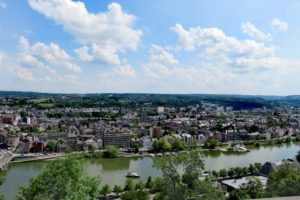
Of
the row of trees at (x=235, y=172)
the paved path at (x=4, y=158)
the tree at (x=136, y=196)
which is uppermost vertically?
the tree at (x=136, y=196)

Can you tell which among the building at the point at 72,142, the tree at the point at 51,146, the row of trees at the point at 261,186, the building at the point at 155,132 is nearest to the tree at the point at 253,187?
the row of trees at the point at 261,186

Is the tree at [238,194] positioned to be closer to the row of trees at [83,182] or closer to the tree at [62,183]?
the row of trees at [83,182]

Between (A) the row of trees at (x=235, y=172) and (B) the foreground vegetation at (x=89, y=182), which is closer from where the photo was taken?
(B) the foreground vegetation at (x=89, y=182)

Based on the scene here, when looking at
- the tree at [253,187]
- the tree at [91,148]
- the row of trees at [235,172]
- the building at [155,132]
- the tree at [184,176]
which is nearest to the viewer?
the tree at [184,176]

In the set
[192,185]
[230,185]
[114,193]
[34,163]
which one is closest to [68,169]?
[192,185]

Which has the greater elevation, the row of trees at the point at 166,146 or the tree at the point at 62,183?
the tree at the point at 62,183

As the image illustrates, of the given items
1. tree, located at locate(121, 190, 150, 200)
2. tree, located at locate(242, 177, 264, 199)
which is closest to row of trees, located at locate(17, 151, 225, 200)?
tree, located at locate(121, 190, 150, 200)

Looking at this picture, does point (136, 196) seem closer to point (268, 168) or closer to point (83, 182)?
point (83, 182)

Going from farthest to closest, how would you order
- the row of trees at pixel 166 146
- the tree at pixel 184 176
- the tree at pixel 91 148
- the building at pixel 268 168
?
the row of trees at pixel 166 146
the tree at pixel 91 148
the building at pixel 268 168
the tree at pixel 184 176

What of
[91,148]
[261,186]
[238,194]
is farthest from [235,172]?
[91,148]
